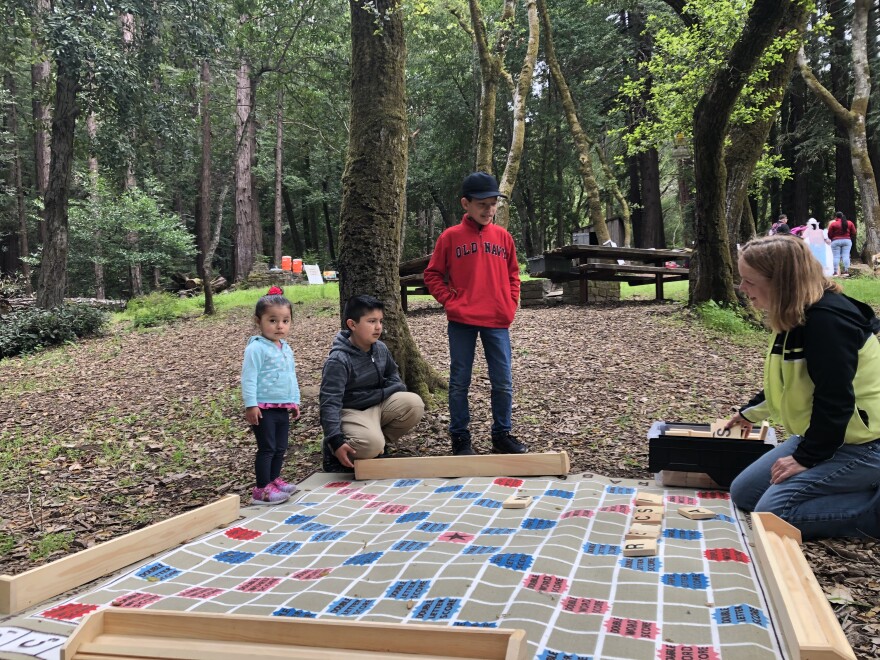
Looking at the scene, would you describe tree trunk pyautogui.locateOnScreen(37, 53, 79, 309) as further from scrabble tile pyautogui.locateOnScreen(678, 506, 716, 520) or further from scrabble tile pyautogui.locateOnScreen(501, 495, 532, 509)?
scrabble tile pyautogui.locateOnScreen(678, 506, 716, 520)

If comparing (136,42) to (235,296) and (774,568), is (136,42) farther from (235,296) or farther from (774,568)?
(774,568)

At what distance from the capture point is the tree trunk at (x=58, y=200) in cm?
1158

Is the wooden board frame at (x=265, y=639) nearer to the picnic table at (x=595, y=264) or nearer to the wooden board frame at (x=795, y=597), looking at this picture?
the wooden board frame at (x=795, y=597)

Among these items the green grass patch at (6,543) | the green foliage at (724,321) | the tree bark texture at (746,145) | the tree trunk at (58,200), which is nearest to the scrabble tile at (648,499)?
the green grass patch at (6,543)

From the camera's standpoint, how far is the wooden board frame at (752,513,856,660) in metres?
1.56

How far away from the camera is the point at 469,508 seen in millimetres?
3268

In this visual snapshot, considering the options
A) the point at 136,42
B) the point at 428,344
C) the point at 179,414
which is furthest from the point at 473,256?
the point at 136,42

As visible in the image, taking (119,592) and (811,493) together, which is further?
(811,493)

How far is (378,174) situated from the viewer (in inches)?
203

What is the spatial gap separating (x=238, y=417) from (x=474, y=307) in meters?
2.82

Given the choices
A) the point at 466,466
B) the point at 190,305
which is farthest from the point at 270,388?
the point at 190,305

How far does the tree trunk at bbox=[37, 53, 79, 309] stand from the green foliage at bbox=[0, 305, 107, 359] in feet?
1.68

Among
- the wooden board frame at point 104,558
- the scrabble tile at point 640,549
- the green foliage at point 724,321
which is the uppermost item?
the green foliage at point 724,321

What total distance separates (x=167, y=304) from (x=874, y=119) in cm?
1889
